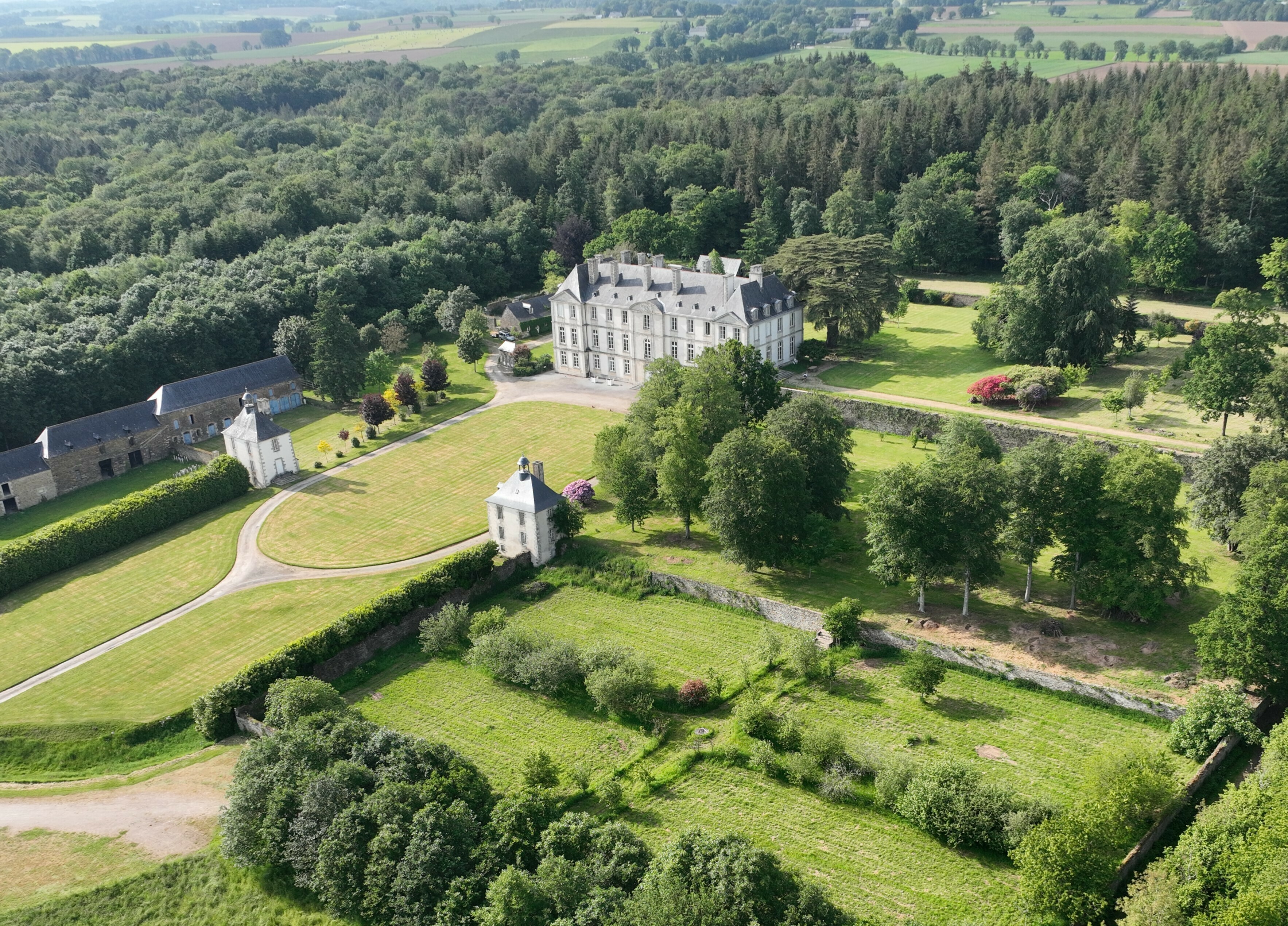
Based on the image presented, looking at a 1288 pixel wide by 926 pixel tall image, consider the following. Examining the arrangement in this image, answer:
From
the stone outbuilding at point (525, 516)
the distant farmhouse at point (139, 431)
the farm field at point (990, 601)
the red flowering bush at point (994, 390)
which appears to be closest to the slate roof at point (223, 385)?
the distant farmhouse at point (139, 431)

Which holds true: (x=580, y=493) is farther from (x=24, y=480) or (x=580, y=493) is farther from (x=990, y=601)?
(x=24, y=480)

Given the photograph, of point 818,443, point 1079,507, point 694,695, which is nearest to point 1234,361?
point 1079,507

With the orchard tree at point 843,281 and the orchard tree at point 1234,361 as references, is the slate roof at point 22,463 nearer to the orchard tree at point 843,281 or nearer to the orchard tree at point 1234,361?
the orchard tree at point 843,281

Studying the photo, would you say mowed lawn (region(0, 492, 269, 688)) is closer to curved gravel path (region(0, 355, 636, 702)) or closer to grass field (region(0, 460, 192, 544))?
curved gravel path (region(0, 355, 636, 702))

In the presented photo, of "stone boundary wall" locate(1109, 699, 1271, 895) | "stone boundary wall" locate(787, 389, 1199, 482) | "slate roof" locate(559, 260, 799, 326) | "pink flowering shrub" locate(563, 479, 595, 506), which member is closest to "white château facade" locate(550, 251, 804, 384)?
"slate roof" locate(559, 260, 799, 326)

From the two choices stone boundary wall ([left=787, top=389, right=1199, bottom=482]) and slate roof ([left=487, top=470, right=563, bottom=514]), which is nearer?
slate roof ([left=487, top=470, right=563, bottom=514])

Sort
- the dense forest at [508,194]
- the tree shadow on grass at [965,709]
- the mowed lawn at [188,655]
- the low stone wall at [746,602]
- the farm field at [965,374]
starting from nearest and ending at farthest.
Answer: the tree shadow on grass at [965,709] → the mowed lawn at [188,655] → the low stone wall at [746,602] → the farm field at [965,374] → the dense forest at [508,194]
